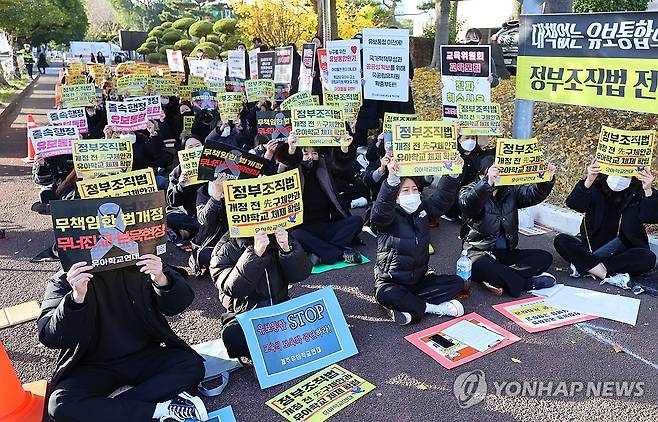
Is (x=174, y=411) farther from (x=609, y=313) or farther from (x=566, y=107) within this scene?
(x=566, y=107)

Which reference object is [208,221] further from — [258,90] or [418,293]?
[258,90]

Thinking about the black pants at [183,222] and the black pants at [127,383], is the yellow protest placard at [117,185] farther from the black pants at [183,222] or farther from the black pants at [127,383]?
the black pants at [183,222]

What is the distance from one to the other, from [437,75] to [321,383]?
12350 millimetres

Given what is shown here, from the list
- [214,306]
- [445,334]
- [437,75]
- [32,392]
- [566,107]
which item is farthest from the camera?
[437,75]

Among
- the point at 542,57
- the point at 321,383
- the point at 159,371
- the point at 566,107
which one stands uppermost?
the point at 542,57

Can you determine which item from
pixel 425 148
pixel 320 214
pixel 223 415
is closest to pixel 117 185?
pixel 223 415

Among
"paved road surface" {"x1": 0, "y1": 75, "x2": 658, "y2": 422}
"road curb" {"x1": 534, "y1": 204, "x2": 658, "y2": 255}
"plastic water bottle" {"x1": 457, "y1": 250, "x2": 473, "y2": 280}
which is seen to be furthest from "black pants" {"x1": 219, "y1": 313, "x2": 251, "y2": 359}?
"road curb" {"x1": 534, "y1": 204, "x2": 658, "y2": 255}

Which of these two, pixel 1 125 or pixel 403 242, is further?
pixel 1 125

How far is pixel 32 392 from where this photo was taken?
389 cm

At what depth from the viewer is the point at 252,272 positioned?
3.97 meters

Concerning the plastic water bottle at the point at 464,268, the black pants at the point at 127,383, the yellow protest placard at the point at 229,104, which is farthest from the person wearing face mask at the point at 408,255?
the yellow protest placard at the point at 229,104

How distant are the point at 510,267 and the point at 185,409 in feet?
10.9

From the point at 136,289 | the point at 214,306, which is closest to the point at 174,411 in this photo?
the point at 136,289

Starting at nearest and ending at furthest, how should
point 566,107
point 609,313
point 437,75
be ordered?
point 609,313, point 566,107, point 437,75
